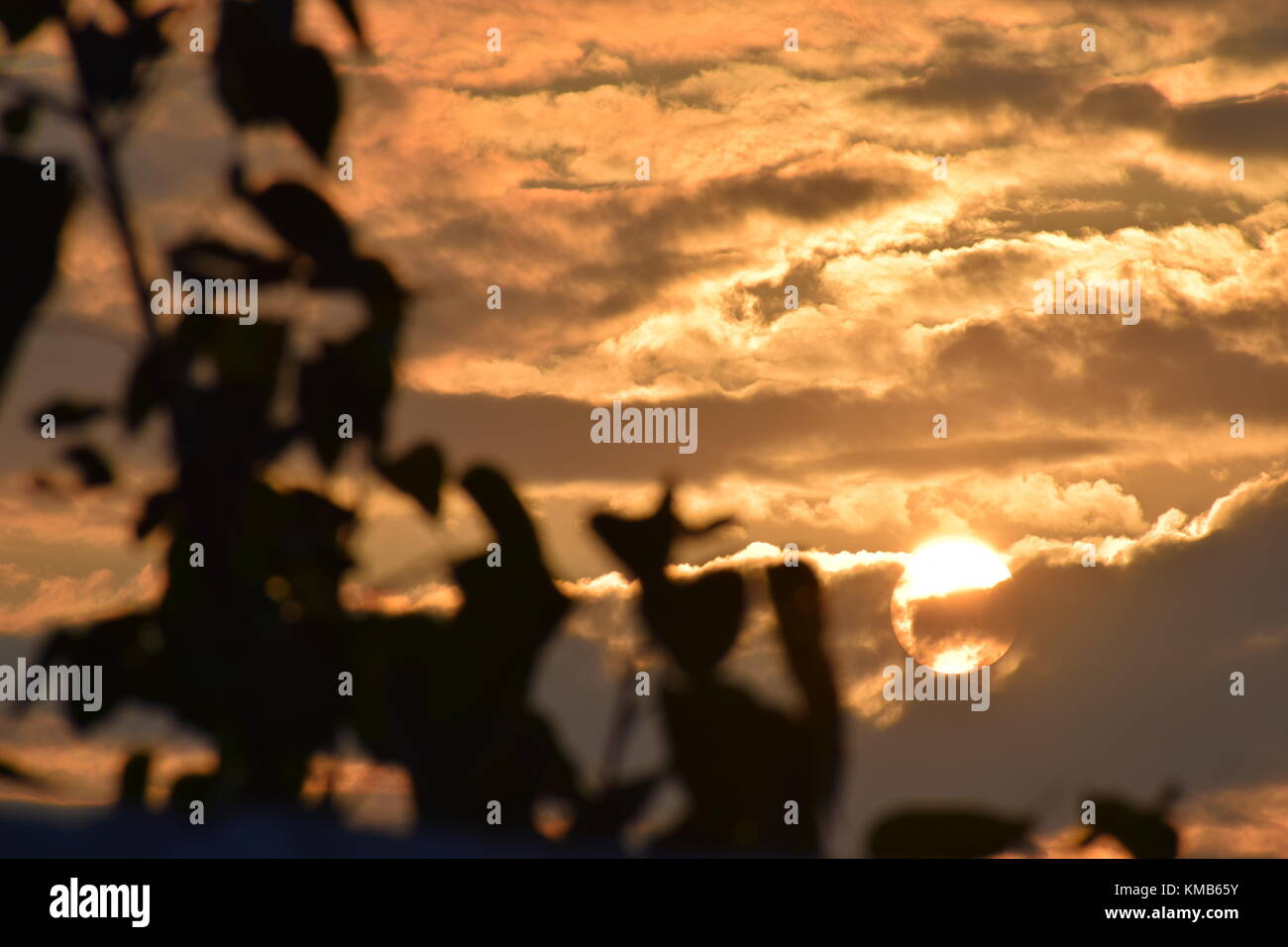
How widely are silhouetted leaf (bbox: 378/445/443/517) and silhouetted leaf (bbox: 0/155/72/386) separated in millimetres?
603

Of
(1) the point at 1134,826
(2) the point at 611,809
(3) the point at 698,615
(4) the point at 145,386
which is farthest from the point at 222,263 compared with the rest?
(1) the point at 1134,826

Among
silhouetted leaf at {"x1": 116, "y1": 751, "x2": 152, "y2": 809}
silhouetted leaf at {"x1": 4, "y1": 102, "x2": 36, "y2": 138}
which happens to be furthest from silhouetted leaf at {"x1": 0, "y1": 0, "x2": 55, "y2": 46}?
silhouetted leaf at {"x1": 116, "y1": 751, "x2": 152, "y2": 809}

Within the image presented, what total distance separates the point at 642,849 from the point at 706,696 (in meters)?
0.33

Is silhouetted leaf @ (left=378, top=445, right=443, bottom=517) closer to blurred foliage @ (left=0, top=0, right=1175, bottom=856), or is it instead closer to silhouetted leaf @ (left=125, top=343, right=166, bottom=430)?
blurred foliage @ (left=0, top=0, right=1175, bottom=856)

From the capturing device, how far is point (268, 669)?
5.79ft

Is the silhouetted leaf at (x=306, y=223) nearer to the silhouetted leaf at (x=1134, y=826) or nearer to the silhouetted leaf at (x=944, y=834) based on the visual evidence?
the silhouetted leaf at (x=944, y=834)

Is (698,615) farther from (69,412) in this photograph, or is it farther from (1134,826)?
(69,412)

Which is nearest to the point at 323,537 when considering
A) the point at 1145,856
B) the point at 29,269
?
the point at 29,269

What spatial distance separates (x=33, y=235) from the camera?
6.42 ft

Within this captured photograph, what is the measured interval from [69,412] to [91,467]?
0.10 meters

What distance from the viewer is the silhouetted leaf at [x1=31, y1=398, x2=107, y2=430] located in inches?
80.7

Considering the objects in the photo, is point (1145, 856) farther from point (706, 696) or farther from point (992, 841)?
point (706, 696)

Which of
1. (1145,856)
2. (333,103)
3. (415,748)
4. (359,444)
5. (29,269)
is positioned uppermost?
(333,103)

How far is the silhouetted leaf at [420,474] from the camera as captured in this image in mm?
2002
